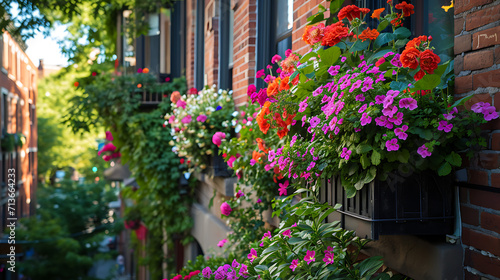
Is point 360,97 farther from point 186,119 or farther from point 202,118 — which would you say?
point 186,119

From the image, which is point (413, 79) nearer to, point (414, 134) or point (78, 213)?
point (414, 134)

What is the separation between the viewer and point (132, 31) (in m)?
10.1

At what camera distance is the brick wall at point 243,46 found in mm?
5035

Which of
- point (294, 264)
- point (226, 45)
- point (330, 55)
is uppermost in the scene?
point (226, 45)

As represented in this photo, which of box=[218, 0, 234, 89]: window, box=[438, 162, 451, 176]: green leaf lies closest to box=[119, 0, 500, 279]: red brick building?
box=[438, 162, 451, 176]: green leaf

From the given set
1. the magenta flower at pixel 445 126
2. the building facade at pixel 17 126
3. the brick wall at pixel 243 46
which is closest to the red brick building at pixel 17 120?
the building facade at pixel 17 126

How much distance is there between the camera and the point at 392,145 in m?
1.96

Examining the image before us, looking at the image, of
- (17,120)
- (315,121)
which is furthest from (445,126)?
(17,120)

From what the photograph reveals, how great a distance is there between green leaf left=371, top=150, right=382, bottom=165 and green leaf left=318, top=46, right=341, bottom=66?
2.04ft

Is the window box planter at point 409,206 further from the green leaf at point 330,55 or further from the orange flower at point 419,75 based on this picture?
the green leaf at point 330,55

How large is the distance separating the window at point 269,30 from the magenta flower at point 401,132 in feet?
9.31

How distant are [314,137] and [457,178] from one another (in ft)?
2.20

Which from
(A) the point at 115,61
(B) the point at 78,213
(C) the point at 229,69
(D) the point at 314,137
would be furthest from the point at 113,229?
(D) the point at 314,137

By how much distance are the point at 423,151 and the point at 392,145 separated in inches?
4.8
